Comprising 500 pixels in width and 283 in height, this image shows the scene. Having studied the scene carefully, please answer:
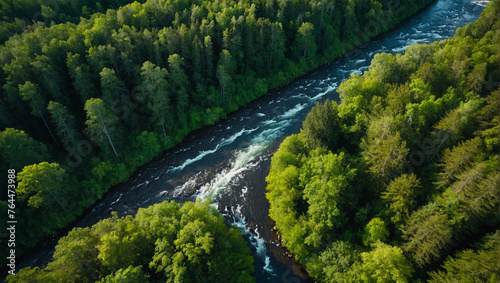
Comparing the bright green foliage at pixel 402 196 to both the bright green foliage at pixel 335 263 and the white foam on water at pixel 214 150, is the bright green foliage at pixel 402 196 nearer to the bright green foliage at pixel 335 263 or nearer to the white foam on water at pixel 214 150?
the bright green foliage at pixel 335 263

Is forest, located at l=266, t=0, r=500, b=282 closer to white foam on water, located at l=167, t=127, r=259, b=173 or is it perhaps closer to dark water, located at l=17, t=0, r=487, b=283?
dark water, located at l=17, t=0, r=487, b=283

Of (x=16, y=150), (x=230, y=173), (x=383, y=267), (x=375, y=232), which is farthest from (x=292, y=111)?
(x=16, y=150)

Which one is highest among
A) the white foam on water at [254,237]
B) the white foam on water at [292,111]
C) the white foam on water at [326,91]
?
the white foam on water at [326,91]

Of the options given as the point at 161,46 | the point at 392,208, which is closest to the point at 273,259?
the point at 392,208

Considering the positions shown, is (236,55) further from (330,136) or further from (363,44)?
(363,44)

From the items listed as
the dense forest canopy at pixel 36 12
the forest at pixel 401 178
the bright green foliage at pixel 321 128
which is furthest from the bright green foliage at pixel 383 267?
the dense forest canopy at pixel 36 12
